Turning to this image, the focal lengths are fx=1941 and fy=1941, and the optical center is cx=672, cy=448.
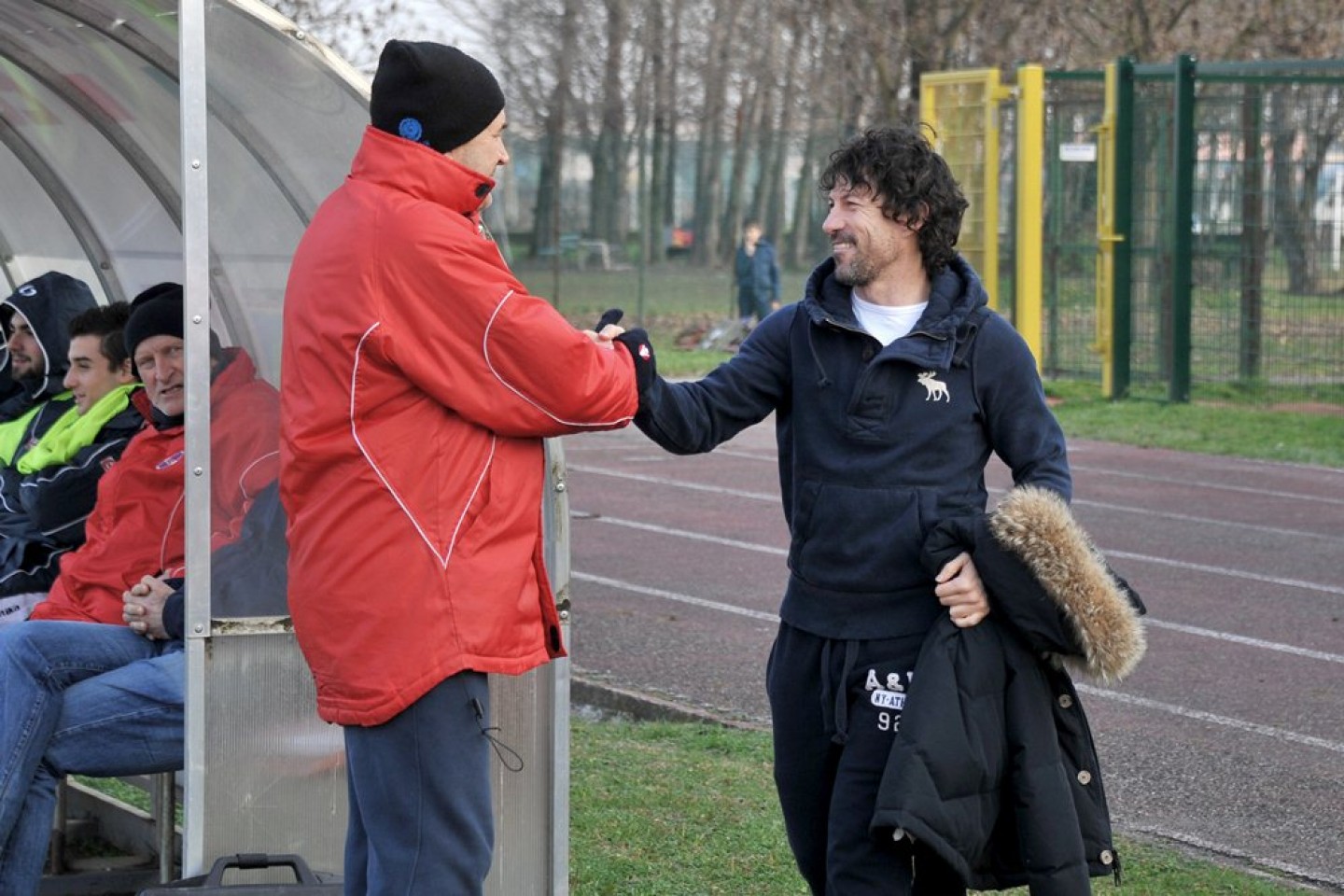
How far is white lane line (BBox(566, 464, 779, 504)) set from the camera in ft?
43.1

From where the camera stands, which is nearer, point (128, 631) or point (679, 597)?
point (128, 631)

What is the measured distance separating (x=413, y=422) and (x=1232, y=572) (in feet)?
25.4

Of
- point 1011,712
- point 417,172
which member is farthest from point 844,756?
point 417,172

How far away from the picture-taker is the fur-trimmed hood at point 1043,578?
3756 millimetres

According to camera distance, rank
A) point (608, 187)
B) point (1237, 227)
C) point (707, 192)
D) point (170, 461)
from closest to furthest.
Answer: point (170, 461) → point (1237, 227) → point (608, 187) → point (707, 192)

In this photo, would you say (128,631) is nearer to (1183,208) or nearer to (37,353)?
(37,353)

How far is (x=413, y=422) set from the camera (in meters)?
3.42

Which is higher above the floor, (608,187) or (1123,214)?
(608,187)

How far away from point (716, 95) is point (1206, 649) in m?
32.2

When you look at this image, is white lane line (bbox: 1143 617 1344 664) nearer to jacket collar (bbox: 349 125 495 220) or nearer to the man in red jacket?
the man in red jacket

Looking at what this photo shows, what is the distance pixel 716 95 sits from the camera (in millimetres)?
39656

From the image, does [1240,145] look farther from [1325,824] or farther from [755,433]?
→ [1325,824]

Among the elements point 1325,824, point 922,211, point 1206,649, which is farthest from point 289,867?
point 1206,649

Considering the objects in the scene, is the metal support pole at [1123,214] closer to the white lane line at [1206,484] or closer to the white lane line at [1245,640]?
the white lane line at [1206,484]
